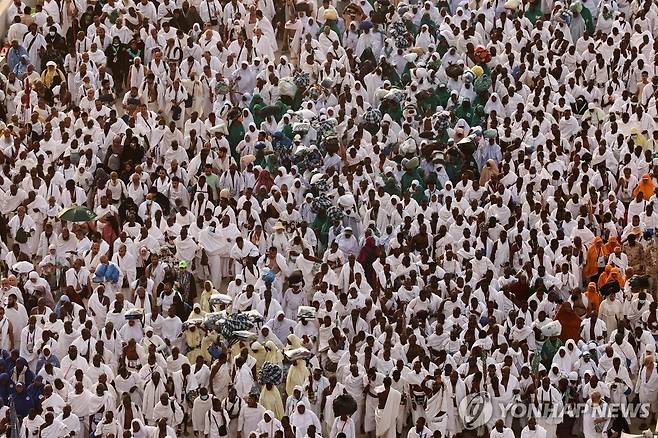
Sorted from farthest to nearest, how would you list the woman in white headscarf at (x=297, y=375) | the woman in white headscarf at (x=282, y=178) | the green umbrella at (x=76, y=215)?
1. the woman in white headscarf at (x=282, y=178)
2. the green umbrella at (x=76, y=215)
3. the woman in white headscarf at (x=297, y=375)

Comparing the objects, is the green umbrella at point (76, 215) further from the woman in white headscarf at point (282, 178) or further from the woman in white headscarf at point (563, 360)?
the woman in white headscarf at point (563, 360)

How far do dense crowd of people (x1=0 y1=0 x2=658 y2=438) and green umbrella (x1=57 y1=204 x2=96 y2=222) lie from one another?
3 cm

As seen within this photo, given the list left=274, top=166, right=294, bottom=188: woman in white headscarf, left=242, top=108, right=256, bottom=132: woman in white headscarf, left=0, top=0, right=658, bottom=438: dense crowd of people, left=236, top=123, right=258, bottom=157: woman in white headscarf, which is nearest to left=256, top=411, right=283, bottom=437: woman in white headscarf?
left=0, top=0, right=658, bottom=438: dense crowd of people

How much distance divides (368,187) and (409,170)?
82 centimetres

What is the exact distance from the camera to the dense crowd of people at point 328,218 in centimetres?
2673

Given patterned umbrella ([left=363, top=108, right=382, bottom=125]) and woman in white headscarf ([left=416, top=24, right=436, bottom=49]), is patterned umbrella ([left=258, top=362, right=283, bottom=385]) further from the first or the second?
woman in white headscarf ([left=416, top=24, right=436, bottom=49])

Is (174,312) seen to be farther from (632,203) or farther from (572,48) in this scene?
(572,48)

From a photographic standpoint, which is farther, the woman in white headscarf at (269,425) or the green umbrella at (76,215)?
the green umbrella at (76,215)

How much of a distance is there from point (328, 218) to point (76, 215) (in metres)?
3.63

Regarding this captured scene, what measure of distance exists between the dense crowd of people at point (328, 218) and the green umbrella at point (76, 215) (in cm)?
3

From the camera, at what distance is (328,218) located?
99.5 ft

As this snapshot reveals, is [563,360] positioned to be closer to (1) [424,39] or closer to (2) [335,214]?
(2) [335,214]

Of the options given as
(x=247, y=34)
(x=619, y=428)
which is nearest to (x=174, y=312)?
(x=619, y=428)

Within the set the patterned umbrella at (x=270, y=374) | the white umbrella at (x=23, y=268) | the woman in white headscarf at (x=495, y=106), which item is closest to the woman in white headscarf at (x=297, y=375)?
the patterned umbrella at (x=270, y=374)
